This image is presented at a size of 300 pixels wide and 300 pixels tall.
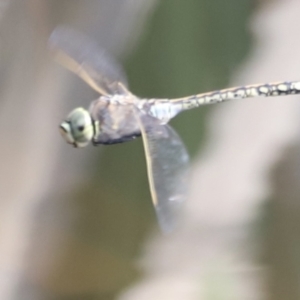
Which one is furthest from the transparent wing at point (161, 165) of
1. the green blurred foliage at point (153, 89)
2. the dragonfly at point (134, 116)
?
the green blurred foliage at point (153, 89)

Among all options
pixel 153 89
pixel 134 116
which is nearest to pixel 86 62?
pixel 134 116

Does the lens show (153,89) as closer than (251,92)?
No

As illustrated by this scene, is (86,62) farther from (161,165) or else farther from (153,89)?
(153,89)

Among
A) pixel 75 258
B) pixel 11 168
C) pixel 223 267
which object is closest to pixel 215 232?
pixel 223 267

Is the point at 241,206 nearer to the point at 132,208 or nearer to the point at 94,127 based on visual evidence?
the point at 132,208

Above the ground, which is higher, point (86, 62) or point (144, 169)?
point (86, 62)

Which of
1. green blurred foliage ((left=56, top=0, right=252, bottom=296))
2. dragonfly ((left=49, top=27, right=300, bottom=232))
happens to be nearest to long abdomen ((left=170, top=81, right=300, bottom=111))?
dragonfly ((left=49, top=27, right=300, bottom=232))

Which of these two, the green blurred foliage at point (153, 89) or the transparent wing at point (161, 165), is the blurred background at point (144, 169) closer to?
the green blurred foliage at point (153, 89)
